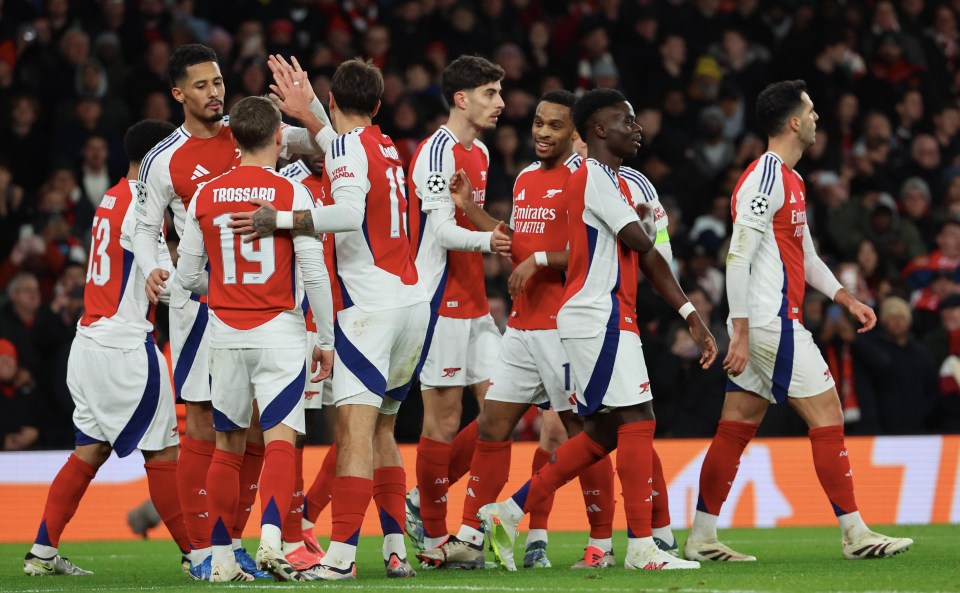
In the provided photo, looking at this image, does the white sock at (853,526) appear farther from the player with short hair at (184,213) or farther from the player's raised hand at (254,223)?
the player's raised hand at (254,223)

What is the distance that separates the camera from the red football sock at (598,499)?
8.24 m

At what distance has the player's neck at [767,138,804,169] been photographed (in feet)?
28.2

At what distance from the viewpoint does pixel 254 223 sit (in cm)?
716

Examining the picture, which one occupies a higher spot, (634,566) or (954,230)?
(954,230)

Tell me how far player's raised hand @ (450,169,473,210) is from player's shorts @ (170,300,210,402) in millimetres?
1552

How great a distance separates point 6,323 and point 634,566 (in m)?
7.56

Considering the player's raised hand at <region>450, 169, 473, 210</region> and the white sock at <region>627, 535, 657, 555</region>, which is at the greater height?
the player's raised hand at <region>450, 169, 473, 210</region>

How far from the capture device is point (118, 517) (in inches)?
470

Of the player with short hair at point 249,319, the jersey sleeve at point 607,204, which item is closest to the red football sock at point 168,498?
the player with short hair at point 249,319

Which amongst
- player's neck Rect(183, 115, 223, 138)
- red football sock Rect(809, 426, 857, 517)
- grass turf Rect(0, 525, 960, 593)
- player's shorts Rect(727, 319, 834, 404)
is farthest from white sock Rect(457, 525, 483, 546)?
player's neck Rect(183, 115, 223, 138)

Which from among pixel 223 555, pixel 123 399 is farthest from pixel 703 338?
pixel 123 399

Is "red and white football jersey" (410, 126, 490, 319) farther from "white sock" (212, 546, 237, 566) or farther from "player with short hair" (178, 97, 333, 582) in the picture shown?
"white sock" (212, 546, 237, 566)

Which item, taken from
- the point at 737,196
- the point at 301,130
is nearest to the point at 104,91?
the point at 301,130

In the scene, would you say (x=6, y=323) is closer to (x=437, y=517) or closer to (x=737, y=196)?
(x=437, y=517)
